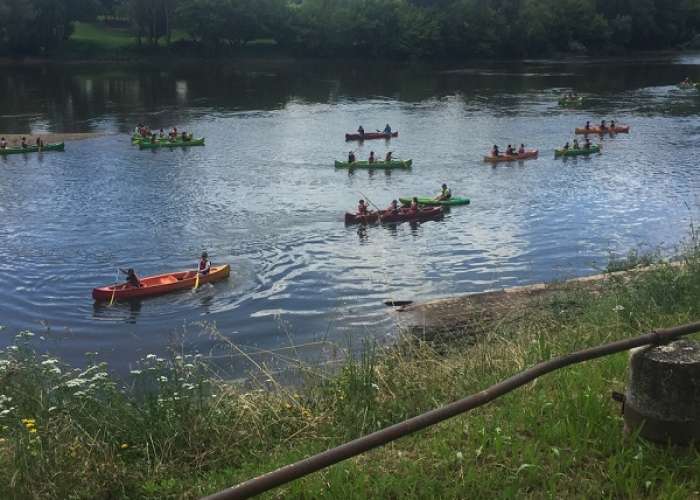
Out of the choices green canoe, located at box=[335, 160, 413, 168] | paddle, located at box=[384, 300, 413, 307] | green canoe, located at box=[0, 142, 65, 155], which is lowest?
paddle, located at box=[384, 300, 413, 307]

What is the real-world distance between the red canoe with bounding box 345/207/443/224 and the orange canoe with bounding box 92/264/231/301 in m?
7.72

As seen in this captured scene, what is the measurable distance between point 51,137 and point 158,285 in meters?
33.2

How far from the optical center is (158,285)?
23.1m

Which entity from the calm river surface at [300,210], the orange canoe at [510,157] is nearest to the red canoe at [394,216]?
the calm river surface at [300,210]

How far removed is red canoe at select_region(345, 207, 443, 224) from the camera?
30.8m

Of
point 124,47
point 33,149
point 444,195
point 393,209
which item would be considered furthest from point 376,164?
point 124,47

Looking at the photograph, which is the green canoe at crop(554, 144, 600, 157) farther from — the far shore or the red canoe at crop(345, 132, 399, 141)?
the far shore

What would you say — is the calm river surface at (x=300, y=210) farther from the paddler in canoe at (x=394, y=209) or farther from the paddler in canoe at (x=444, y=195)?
the paddler in canoe at (x=394, y=209)

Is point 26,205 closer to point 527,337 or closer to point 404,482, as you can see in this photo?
point 527,337

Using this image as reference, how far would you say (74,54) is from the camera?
103 m

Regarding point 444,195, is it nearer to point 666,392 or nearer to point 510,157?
point 510,157

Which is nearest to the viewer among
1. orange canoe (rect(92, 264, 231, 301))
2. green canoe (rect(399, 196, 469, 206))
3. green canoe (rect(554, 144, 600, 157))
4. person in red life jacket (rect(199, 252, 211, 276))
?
orange canoe (rect(92, 264, 231, 301))

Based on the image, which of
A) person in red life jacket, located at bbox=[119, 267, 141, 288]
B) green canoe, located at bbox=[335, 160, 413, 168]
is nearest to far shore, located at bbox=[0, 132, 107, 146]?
green canoe, located at bbox=[335, 160, 413, 168]

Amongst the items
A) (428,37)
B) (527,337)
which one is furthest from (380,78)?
(527,337)
